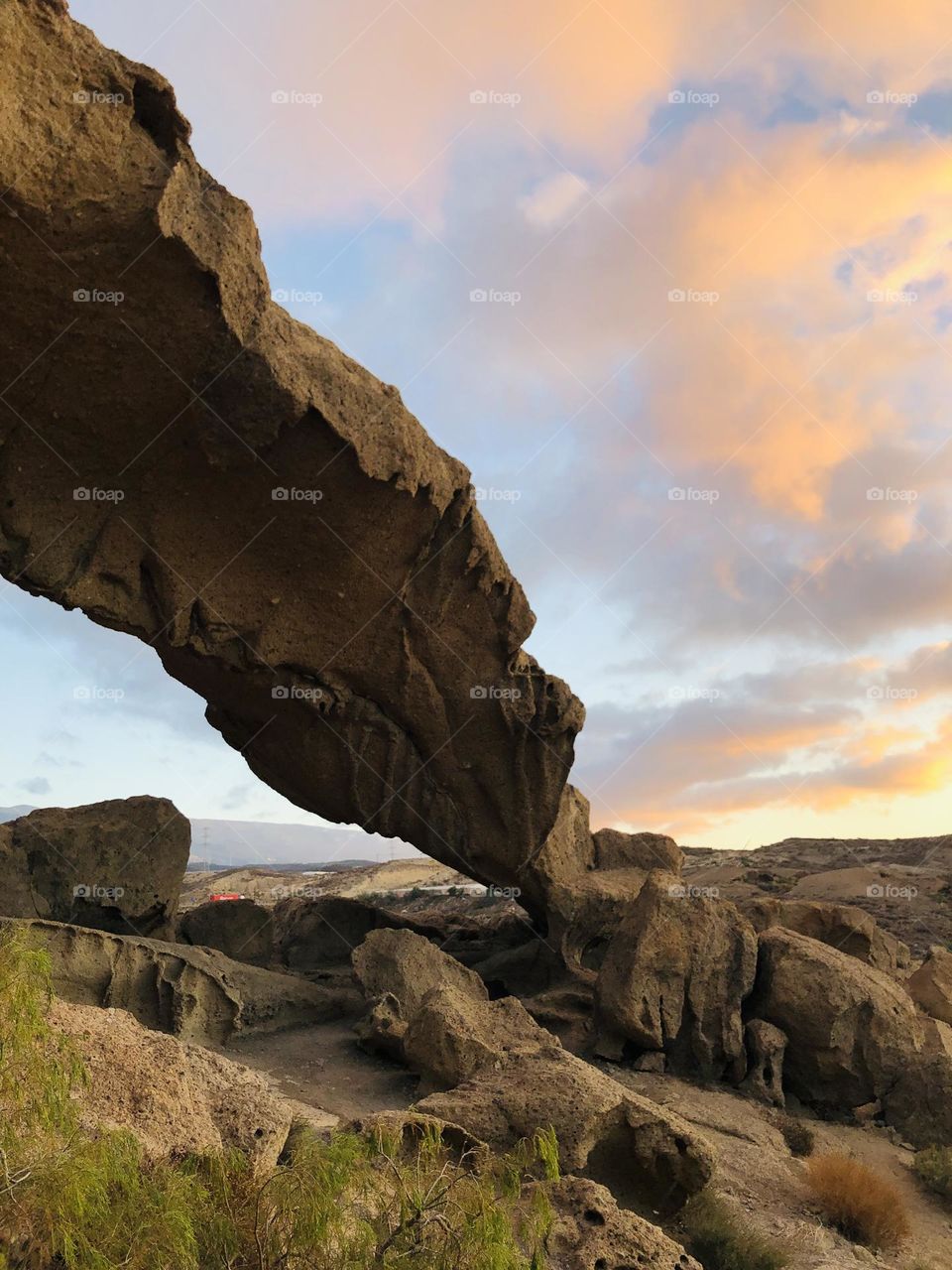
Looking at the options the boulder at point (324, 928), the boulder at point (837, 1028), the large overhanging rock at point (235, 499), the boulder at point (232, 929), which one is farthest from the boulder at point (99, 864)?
the boulder at point (837, 1028)

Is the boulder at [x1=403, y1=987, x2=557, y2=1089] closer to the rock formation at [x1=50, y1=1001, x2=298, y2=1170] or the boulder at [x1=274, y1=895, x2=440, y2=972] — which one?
the rock formation at [x1=50, y1=1001, x2=298, y2=1170]

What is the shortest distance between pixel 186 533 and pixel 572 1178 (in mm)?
7903

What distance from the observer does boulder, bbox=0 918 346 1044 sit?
9.74m

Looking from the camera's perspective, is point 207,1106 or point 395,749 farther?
point 395,749

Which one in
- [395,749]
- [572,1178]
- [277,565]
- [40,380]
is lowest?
[572,1178]

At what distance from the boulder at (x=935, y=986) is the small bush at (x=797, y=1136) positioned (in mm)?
3765

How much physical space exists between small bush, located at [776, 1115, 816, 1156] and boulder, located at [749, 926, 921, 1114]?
0.84 metres

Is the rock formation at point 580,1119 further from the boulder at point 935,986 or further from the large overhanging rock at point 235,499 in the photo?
the boulder at point 935,986

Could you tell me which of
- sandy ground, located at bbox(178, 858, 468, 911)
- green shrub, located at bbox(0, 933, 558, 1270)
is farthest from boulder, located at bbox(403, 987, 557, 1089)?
sandy ground, located at bbox(178, 858, 468, 911)

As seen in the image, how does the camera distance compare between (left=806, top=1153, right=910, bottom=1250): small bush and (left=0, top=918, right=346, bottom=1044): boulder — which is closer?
(left=806, top=1153, right=910, bottom=1250): small bush

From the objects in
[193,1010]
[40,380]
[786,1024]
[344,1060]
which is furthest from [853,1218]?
[40,380]

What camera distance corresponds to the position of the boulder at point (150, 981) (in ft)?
32.0

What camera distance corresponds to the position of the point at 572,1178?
19.0ft

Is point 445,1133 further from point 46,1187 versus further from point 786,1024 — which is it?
point 786,1024
